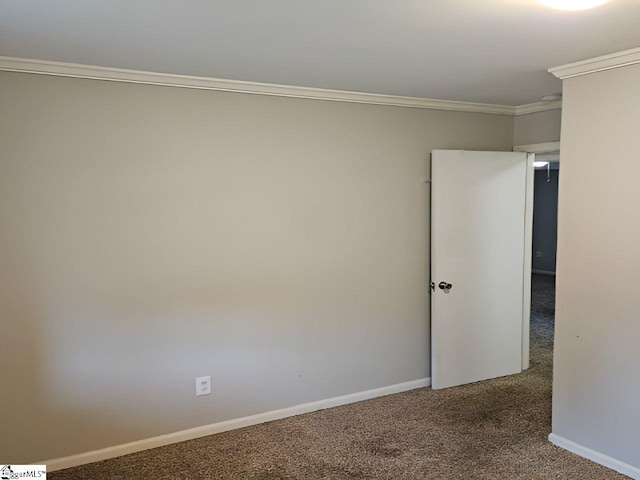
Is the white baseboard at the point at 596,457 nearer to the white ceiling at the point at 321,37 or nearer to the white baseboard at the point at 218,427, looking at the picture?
the white baseboard at the point at 218,427

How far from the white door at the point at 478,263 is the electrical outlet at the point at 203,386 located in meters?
1.75

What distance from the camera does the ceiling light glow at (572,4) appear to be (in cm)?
186

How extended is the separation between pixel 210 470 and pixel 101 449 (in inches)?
26.8

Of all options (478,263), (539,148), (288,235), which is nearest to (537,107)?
(539,148)

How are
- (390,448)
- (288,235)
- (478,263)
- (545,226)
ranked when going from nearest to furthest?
1. (390,448)
2. (288,235)
3. (478,263)
4. (545,226)

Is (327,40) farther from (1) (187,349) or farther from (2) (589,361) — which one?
(2) (589,361)

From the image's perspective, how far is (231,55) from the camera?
8.53 feet

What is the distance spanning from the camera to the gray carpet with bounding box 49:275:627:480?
2.79m

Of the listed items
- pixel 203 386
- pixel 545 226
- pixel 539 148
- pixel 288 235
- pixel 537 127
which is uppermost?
pixel 537 127

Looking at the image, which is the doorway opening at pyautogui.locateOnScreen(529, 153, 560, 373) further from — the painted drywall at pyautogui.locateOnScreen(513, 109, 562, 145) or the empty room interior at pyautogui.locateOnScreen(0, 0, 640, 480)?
the empty room interior at pyautogui.locateOnScreen(0, 0, 640, 480)

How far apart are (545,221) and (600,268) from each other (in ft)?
24.5

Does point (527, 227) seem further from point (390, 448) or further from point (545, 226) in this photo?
point (545, 226)

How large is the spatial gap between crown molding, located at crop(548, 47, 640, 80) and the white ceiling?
0.06 meters

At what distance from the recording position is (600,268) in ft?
9.21
